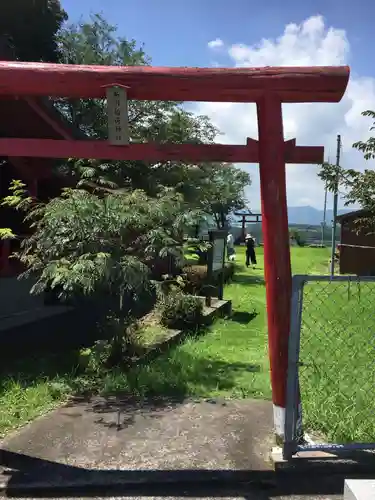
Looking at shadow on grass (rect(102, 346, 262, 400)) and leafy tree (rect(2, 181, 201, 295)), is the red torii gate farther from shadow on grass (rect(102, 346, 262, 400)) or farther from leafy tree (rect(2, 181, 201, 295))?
leafy tree (rect(2, 181, 201, 295))

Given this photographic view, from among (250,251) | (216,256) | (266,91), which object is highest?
(266,91)

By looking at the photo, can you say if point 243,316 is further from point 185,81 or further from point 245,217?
point 245,217

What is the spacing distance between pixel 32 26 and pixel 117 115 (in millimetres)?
15571

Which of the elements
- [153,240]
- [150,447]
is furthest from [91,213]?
[150,447]

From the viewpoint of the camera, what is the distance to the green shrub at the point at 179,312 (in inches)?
312

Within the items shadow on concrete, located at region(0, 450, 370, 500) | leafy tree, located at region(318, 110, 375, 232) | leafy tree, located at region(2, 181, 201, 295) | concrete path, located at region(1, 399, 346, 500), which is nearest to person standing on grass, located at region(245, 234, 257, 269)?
leafy tree, located at region(318, 110, 375, 232)

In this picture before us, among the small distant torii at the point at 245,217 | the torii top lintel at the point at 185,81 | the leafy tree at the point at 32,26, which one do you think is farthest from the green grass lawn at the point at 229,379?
the small distant torii at the point at 245,217

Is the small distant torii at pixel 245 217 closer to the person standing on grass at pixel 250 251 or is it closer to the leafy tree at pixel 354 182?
the person standing on grass at pixel 250 251

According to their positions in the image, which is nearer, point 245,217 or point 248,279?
point 248,279

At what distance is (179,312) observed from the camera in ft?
26.4

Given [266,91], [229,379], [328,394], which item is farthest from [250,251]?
[266,91]

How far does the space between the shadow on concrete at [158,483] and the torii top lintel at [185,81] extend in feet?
9.15

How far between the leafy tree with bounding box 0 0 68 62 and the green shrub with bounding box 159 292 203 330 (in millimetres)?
11180

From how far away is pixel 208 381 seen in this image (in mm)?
5398
